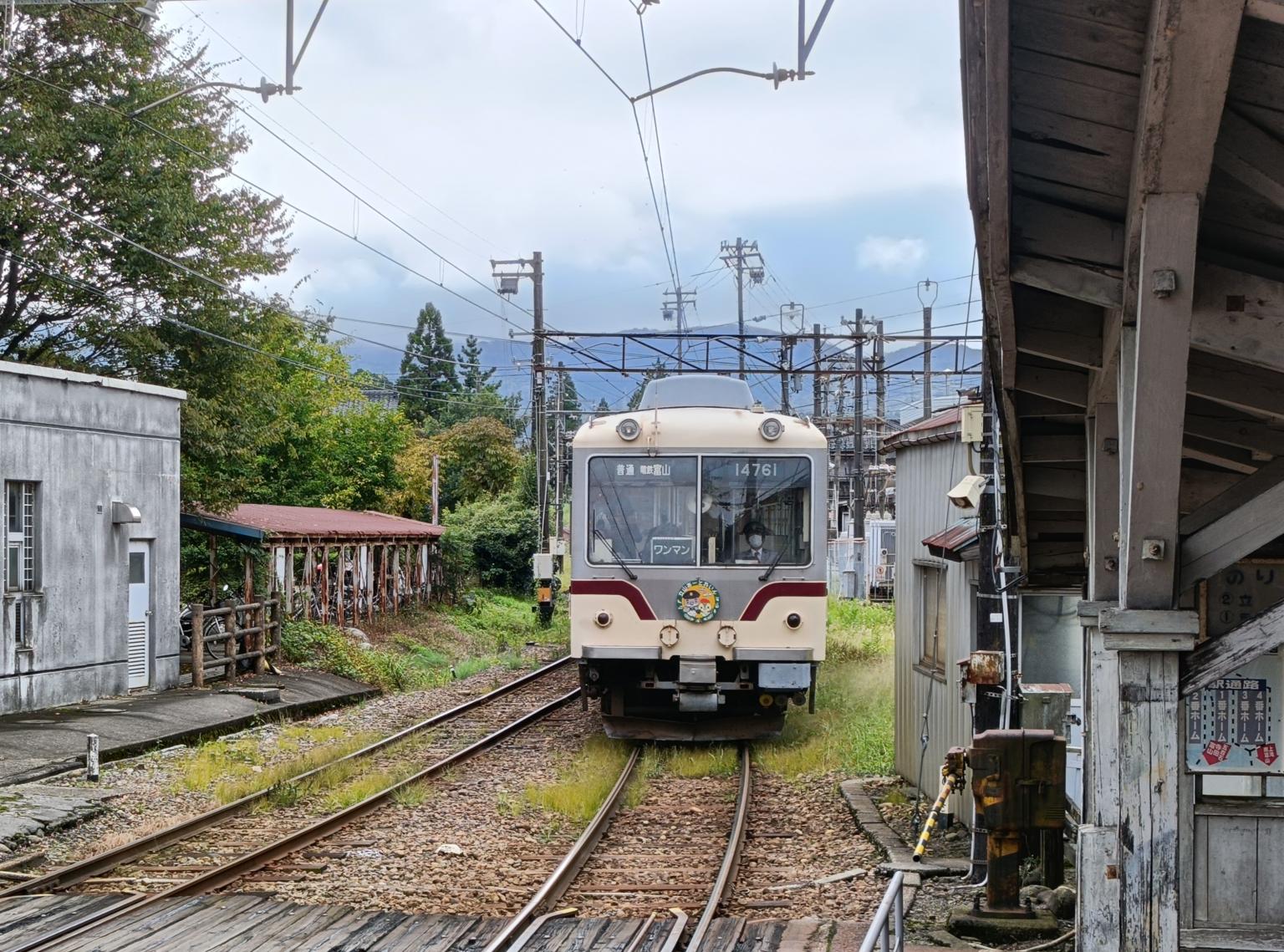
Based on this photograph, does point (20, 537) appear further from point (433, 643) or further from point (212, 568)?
point (433, 643)

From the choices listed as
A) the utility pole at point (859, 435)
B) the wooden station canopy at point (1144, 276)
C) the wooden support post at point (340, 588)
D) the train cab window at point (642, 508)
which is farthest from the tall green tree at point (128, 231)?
the wooden station canopy at point (1144, 276)

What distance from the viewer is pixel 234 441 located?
75.1ft

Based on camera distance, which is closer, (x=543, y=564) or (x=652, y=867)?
(x=652, y=867)

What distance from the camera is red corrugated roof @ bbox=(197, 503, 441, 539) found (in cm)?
2237

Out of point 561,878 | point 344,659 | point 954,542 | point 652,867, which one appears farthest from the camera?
point 344,659

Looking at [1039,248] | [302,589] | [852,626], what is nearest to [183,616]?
[302,589]

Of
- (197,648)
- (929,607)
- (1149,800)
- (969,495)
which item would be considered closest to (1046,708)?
(969,495)

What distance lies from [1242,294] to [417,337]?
77.5 meters

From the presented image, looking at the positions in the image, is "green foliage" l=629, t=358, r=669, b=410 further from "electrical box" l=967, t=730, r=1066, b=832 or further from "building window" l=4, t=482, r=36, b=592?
"electrical box" l=967, t=730, r=1066, b=832

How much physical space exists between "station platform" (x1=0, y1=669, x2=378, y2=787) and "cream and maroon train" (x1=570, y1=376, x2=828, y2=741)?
434 cm

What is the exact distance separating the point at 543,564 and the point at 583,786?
1721 cm

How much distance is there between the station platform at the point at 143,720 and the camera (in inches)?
472

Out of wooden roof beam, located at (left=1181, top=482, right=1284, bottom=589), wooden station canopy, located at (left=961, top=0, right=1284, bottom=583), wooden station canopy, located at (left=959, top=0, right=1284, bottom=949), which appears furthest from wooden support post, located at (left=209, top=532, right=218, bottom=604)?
wooden roof beam, located at (left=1181, top=482, right=1284, bottom=589)

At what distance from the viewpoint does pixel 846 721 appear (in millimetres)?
15008
